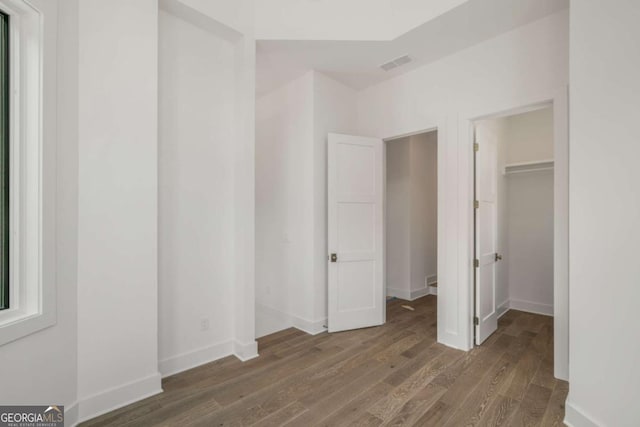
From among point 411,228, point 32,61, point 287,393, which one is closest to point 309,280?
point 287,393

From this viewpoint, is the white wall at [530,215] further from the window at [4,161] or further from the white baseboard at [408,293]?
the window at [4,161]

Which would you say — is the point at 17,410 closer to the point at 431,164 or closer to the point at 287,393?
the point at 287,393

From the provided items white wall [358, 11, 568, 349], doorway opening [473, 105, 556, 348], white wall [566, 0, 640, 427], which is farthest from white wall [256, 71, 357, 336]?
white wall [566, 0, 640, 427]

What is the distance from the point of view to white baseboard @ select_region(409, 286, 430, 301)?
479 cm

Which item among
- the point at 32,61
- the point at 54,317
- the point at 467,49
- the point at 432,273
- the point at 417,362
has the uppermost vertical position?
the point at 467,49

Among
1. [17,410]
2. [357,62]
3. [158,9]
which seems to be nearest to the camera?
[17,410]

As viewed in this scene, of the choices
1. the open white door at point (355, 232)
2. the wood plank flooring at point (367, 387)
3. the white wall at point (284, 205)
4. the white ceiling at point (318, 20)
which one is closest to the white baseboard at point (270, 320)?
the white wall at point (284, 205)

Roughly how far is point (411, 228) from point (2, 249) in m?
4.63

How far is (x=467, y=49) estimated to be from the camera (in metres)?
3.03

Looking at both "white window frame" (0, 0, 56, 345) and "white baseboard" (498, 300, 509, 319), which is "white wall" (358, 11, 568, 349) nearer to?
"white baseboard" (498, 300, 509, 319)

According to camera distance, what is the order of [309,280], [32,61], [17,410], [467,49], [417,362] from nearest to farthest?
[17,410] < [32,61] < [417,362] < [467,49] < [309,280]

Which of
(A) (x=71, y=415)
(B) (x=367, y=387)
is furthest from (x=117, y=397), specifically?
(B) (x=367, y=387)

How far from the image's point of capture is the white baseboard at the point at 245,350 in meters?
2.79

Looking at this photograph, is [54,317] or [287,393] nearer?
[54,317]
